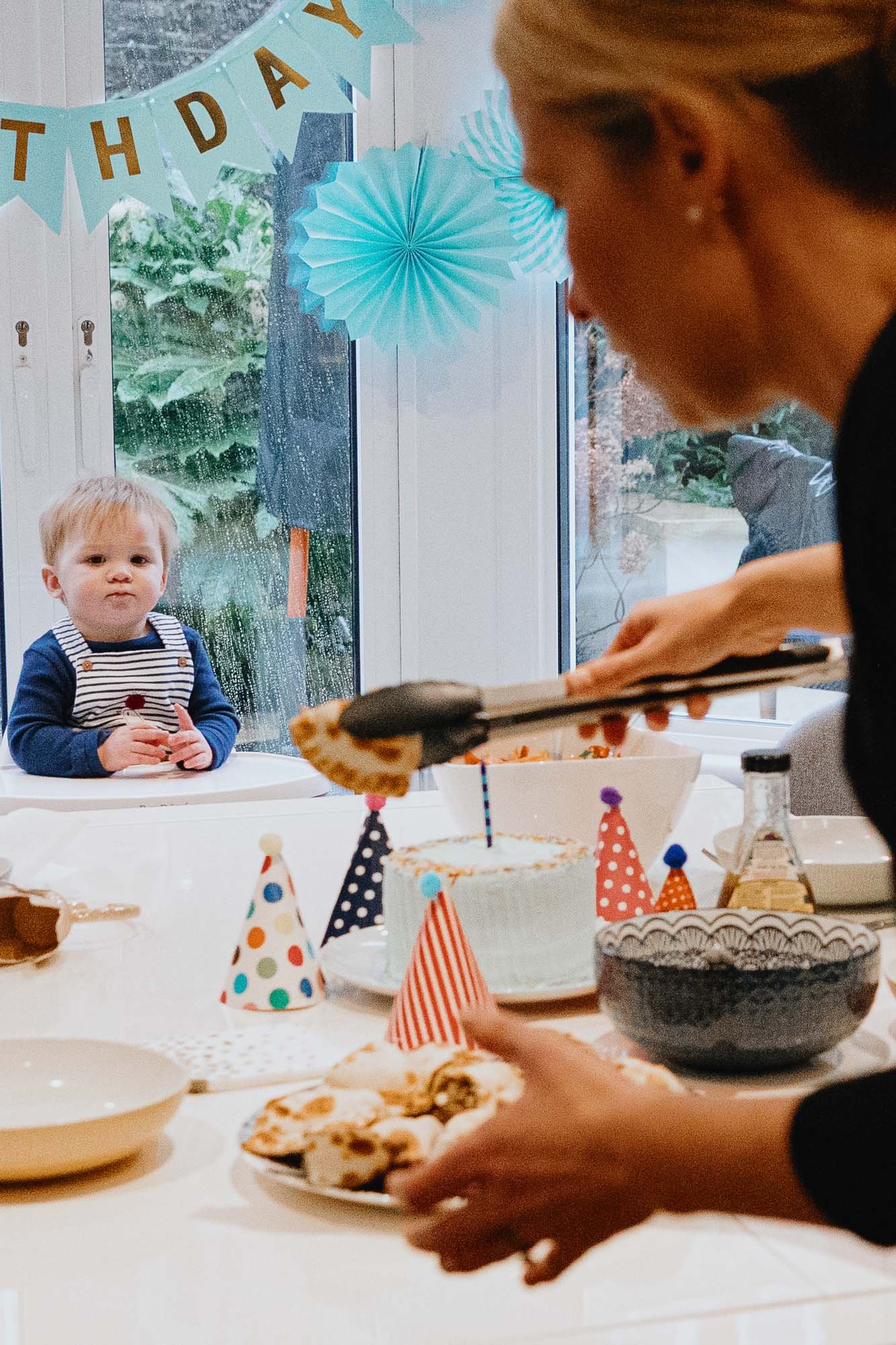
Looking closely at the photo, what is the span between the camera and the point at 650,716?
74 cm

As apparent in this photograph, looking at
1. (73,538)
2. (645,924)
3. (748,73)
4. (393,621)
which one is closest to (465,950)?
(645,924)

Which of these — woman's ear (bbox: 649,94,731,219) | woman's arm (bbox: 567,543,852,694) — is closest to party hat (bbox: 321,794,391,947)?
woman's arm (bbox: 567,543,852,694)

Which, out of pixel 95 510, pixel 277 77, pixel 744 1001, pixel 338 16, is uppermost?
pixel 338 16

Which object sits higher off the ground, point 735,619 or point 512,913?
point 735,619

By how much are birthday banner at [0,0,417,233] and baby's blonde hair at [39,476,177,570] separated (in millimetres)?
576

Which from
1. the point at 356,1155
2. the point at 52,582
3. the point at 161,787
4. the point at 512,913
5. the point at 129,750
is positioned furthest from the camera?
the point at 52,582

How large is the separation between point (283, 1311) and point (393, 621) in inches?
105

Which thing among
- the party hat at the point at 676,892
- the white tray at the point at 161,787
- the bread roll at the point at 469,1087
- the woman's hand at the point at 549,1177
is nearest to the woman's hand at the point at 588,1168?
the woman's hand at the point at 549,1177

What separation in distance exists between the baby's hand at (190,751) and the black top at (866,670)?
2046 millimetres

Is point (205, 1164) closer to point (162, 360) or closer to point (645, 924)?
point (645, 924)

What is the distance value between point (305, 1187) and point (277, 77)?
8.69 ft

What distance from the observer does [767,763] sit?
3.47ft

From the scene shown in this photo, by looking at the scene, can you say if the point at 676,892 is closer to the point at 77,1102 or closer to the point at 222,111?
the point at 77,1102

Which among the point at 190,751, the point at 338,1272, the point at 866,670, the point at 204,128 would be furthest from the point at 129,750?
the point at 866,670
